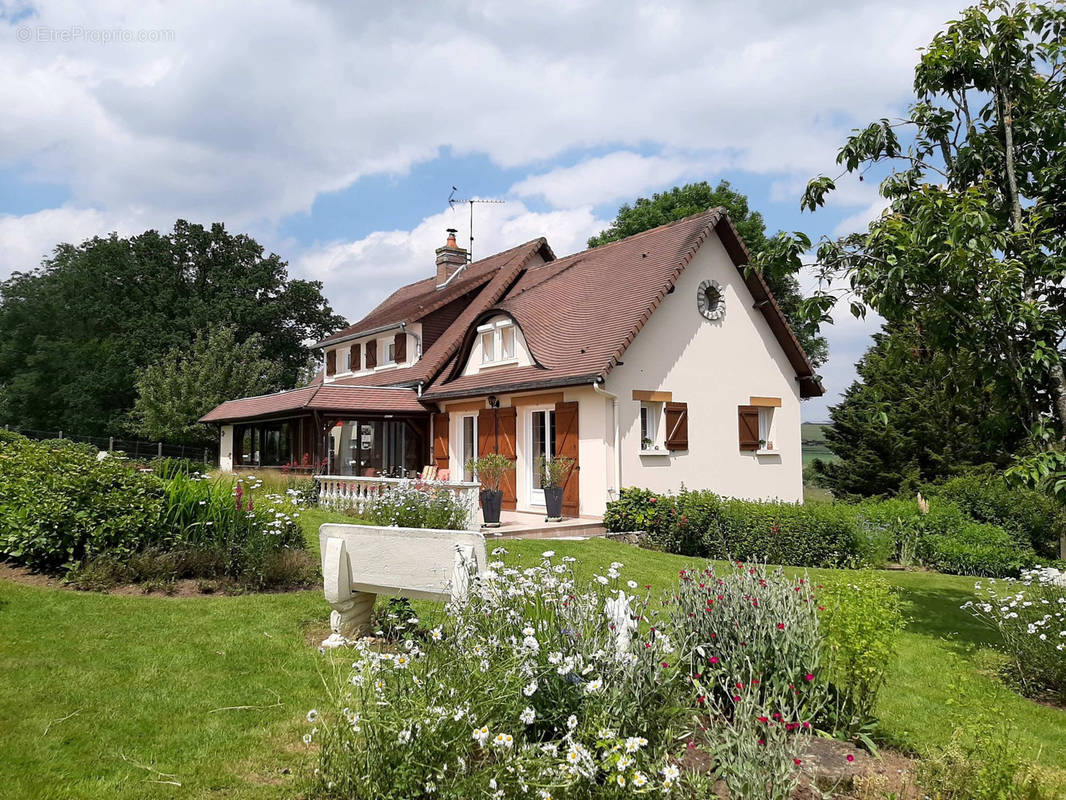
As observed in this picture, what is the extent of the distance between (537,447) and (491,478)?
4.32ft

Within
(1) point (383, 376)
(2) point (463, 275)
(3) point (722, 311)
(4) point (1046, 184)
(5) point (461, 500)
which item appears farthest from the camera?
(2) point (463, 275)

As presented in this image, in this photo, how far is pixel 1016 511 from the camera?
16.2m

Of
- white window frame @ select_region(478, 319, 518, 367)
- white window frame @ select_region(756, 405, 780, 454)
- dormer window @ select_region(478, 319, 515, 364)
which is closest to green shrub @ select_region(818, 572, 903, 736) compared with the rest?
white window frame @ select_region(478, 319, 518, 367)

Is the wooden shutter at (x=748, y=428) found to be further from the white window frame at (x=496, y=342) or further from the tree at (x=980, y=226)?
the tree at (x=980, y=226)

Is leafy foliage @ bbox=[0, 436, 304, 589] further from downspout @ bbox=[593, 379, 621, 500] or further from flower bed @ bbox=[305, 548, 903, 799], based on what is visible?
downspout @ bbox=[593, 379, 621, 500]

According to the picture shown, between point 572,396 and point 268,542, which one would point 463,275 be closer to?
point 572,396

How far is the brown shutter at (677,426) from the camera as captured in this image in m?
17.0

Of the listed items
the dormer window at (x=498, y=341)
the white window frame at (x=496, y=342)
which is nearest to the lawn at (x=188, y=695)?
the white window frame at (x=496, y=342)

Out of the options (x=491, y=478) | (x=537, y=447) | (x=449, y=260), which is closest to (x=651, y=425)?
(x=537, y=447)

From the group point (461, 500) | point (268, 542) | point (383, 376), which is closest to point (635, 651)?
point (268, 542)

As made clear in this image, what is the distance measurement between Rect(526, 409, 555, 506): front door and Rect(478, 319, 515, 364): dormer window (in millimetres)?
1854

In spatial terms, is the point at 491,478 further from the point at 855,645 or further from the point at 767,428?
the point at 855,645

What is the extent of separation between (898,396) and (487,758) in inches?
959

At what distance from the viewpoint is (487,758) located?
350cm
